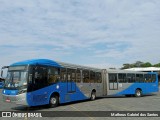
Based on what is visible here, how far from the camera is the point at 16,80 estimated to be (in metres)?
14.9

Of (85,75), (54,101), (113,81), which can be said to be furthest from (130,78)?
(54,101)

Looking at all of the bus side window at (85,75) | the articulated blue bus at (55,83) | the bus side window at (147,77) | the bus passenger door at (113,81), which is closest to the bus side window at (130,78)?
the articulated blue bus at (55,83)

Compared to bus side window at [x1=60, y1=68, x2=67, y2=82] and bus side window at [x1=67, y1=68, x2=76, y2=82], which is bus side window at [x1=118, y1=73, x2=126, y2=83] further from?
bus side window at [x1=60, y1=68, x2=67, y2=82]

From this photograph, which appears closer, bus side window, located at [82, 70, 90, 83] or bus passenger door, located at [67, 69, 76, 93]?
bus passenger door, located at [67, 69, 76, 93]

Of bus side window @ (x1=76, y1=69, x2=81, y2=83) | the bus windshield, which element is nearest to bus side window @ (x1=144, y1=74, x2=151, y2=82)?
bus side window @ (x1=76, y1=69, x2=81, y2=83)

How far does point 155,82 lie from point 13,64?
59.3 ft

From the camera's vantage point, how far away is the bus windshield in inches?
575

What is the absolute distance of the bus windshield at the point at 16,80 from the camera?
1462 cm

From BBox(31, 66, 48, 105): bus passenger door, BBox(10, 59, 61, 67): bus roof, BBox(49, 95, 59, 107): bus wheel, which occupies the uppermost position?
BBox(10, 59, 61, 67): bus roof

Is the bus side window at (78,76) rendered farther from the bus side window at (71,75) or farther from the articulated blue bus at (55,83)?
the bus side window at (71,75)

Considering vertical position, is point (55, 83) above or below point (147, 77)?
below

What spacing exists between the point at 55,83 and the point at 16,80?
9.42 feet

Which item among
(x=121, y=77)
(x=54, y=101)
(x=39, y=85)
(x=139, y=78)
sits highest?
(x=121, y=77)

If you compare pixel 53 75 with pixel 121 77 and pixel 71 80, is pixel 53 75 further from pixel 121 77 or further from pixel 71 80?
pixel 121 77
